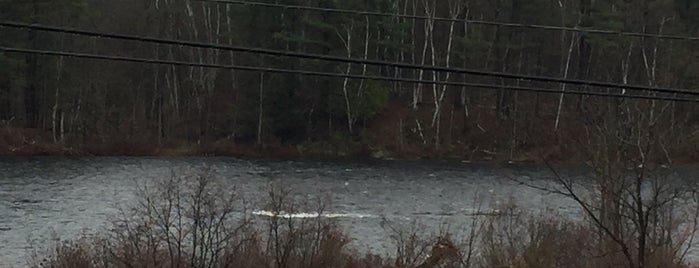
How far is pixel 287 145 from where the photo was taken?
51.2 meters

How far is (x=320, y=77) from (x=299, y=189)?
70.8ft

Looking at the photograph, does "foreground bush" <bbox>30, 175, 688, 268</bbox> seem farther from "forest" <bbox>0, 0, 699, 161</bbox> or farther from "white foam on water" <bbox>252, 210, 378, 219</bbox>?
"forest" <bbox>0, 0, 699, 161</bbox>

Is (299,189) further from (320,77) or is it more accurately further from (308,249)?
(320,77)

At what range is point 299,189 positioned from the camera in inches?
1313

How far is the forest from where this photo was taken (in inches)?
1977

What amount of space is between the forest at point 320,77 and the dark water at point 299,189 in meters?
5.58

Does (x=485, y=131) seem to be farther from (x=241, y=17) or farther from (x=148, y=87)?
(x=148, y=87)

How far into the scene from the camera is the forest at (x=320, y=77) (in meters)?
50.2

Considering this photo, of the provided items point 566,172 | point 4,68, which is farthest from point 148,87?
point 566,172

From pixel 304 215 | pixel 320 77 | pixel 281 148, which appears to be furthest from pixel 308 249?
pixel 320 77

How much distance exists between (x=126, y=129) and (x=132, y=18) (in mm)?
7038

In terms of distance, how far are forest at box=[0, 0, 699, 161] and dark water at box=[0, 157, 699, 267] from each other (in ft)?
18.3

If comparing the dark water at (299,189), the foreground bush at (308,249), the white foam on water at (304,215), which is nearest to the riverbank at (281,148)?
the dark water at (299,189)

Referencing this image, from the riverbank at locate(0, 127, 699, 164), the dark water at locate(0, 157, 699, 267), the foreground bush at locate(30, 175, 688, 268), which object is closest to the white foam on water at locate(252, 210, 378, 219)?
the dark water at locate(0, 157, 699, 267)
